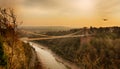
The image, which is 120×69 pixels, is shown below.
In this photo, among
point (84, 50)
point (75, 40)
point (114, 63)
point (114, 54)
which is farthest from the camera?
point (75, 40)

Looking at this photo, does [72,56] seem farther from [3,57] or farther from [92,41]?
[3,57]

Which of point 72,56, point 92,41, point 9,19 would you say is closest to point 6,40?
point 9,19

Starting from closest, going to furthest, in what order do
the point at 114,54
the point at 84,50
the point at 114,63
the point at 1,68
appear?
the point at 1,68 < the point at 114,63 < the point at 114,54 < the point at 84,50

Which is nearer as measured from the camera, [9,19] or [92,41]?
[9,19]

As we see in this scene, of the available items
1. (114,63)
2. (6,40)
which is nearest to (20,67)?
(6,40)

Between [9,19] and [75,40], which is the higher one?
[9,19]

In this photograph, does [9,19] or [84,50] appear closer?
[9,19]

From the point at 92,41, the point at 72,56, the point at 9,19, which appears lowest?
the point at 72,56

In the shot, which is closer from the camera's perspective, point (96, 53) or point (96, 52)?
point (96, 53)

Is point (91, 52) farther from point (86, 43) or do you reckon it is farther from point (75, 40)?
point (75, 40)
